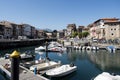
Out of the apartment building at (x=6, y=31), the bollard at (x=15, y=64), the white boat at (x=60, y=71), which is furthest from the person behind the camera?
the apartment building at (x=6, y=31)

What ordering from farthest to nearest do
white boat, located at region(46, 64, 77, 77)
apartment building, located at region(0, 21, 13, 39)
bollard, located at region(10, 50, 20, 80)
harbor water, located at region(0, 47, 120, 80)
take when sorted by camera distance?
apartment building, located at region(0, 21, 13, 39) < harbor water, located at region(0, 47, 120, 80) < white boat, located at region(46, 64, 77, 77) < bollard, located at region(10, 50, 20, 80)

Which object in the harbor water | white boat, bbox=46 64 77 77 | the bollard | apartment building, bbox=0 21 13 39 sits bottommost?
the harbor water

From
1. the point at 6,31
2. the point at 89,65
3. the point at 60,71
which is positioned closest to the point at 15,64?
the point at 60,71

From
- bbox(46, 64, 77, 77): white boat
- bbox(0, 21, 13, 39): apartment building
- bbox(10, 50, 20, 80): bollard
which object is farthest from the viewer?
bbox(0, 21, 13, 39): apartment building

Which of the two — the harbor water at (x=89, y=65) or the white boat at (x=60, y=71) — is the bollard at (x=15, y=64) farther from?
the harbor water at (x=89, y=65)

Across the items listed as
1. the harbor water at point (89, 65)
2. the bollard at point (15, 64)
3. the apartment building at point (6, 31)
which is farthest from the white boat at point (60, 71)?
the apartment building at point (6, 31)

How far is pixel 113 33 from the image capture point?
8206 cm

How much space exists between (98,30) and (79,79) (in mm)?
72873

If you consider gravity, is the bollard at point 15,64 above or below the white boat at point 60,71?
above

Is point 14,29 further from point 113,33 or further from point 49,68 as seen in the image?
point 49,68

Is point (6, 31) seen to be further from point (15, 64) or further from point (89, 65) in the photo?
point (15, 64)

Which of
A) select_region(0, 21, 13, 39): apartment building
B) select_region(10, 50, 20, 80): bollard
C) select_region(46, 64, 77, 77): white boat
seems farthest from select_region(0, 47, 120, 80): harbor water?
select_region(0, 21, 13, 39): apartment building

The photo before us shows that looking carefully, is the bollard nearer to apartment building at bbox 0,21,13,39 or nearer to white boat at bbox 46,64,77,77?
white boat at bbox 46,64,77,77

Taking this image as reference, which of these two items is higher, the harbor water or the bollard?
the bollard
